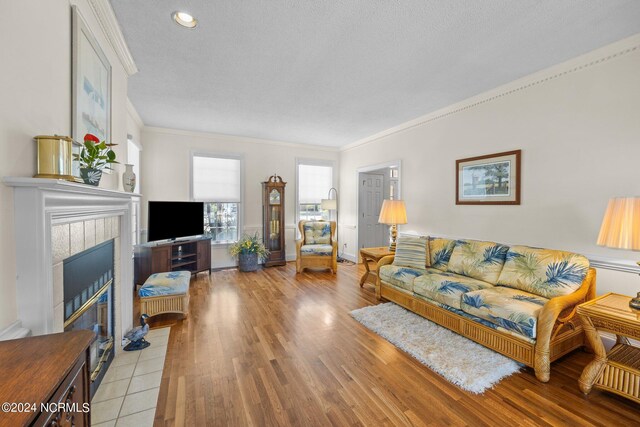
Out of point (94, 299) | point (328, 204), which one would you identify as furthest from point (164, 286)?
point (328, 204)

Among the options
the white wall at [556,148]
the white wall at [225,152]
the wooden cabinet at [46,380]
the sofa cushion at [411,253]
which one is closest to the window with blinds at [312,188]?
the white wall at [225,152]

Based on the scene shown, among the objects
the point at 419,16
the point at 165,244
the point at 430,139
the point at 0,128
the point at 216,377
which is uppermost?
the point at 419,16

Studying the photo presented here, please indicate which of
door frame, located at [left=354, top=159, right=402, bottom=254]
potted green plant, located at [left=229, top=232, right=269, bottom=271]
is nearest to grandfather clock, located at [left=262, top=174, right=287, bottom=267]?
potted green plant, located at [left=229, top=232, right=269, bottom=271]

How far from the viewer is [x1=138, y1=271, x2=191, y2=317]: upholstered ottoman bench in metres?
2.97

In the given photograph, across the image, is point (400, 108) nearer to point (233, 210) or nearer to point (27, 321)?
point (233, 210)

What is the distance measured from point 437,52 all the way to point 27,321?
3328 mm

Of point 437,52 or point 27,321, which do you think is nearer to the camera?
point 27,321

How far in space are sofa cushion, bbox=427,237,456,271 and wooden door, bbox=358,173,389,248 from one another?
2449mm

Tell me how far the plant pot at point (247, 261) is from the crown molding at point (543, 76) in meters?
3.68

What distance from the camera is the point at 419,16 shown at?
206 cm

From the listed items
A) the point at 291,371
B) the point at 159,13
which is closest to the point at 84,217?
the point at 159,13

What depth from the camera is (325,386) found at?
2.00 m

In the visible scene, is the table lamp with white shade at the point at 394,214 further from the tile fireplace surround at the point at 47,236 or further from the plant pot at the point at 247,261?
the tile fireplace surround at the point at 47,236

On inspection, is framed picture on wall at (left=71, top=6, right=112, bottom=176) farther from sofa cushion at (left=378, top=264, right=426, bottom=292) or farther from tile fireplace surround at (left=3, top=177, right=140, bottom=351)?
sofa cushion at (left=378, top=264, right=426, bottom=292)
